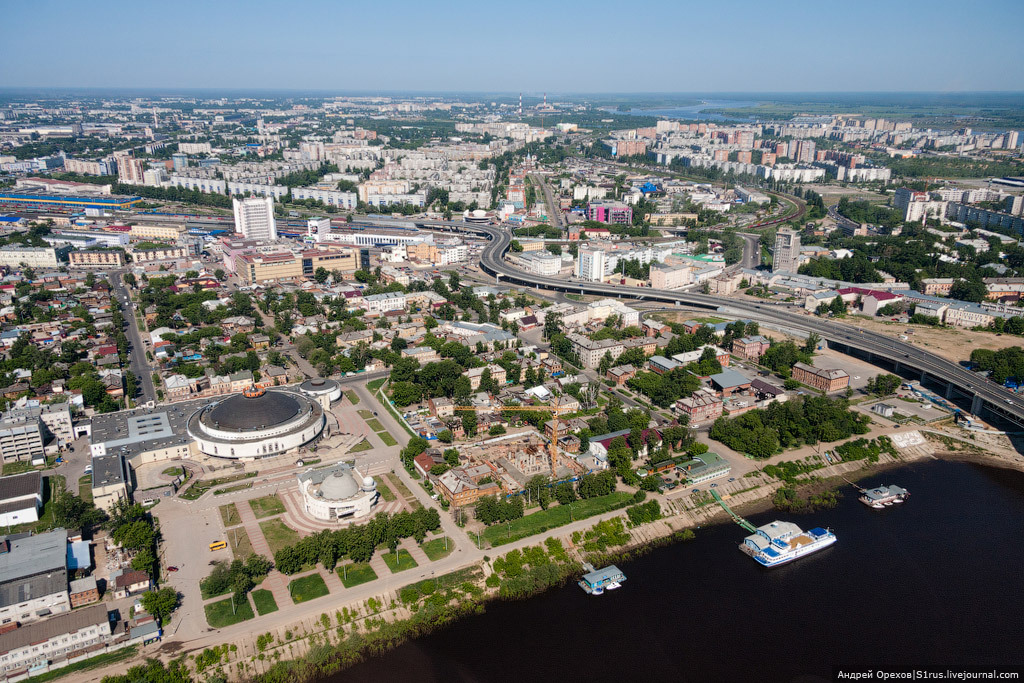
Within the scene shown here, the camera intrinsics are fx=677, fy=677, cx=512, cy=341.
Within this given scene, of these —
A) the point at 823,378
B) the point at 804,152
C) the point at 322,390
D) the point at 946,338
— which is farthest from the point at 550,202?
the point at 322,390

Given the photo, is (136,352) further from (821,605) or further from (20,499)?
(821,605)

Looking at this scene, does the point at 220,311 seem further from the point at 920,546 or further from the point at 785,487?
the point at 920,546

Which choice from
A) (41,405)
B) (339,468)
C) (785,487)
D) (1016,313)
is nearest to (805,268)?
(1016,313)

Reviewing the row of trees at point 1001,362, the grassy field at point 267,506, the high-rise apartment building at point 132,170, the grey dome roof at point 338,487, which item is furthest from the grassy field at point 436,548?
the high-rise apartment building at point 132,170

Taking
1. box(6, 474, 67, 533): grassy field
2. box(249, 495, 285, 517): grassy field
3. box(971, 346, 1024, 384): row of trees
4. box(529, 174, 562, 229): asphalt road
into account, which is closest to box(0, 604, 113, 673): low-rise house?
box(6, 474, 67, 533): grassy field

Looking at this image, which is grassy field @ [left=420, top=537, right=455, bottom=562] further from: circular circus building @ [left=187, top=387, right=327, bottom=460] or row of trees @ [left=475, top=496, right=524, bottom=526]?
circular circus building @ [left=187, top=387, right=327, bottom=460]

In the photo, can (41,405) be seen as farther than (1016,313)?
No
